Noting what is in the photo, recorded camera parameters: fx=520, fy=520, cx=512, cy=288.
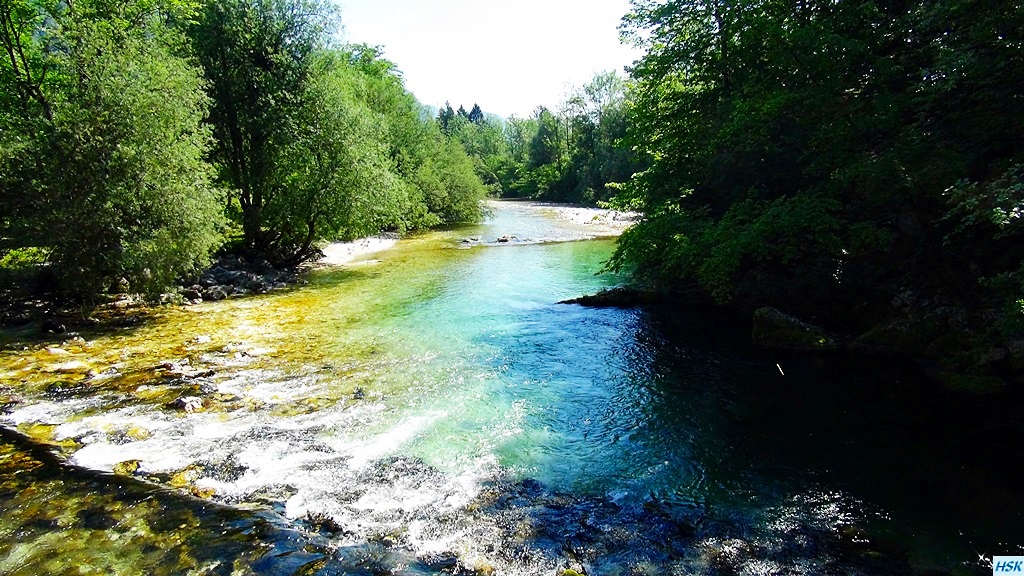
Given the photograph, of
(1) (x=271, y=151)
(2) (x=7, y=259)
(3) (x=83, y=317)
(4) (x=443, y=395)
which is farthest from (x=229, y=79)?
(4) (x=443, y=395)

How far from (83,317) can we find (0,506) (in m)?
12.1

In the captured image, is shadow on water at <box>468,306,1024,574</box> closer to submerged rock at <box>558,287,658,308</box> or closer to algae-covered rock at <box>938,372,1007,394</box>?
algae-covered rock at <box>938,372,1007,394</box>

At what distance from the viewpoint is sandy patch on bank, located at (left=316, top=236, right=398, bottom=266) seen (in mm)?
31297

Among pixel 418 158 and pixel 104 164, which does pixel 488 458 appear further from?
pixel 418 158

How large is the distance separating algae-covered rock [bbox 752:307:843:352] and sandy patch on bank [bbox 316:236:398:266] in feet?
76.0

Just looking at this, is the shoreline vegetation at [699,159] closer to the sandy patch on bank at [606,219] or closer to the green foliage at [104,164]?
the green foliage at [104,164]

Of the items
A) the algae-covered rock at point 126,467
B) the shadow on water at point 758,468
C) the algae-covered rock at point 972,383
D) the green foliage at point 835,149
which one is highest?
the green foliage at point 835,149

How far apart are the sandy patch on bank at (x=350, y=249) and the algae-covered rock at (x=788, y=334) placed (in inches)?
912

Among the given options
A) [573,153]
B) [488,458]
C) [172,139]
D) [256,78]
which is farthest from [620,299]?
[573,153]

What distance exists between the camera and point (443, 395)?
37.7ft

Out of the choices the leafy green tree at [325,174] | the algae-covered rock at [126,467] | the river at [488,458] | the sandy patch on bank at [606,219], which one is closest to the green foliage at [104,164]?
the river at [488,458]

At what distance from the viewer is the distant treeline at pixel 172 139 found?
15.4 meters

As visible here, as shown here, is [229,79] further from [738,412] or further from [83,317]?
[738,412]

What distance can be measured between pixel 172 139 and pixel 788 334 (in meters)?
20.0
